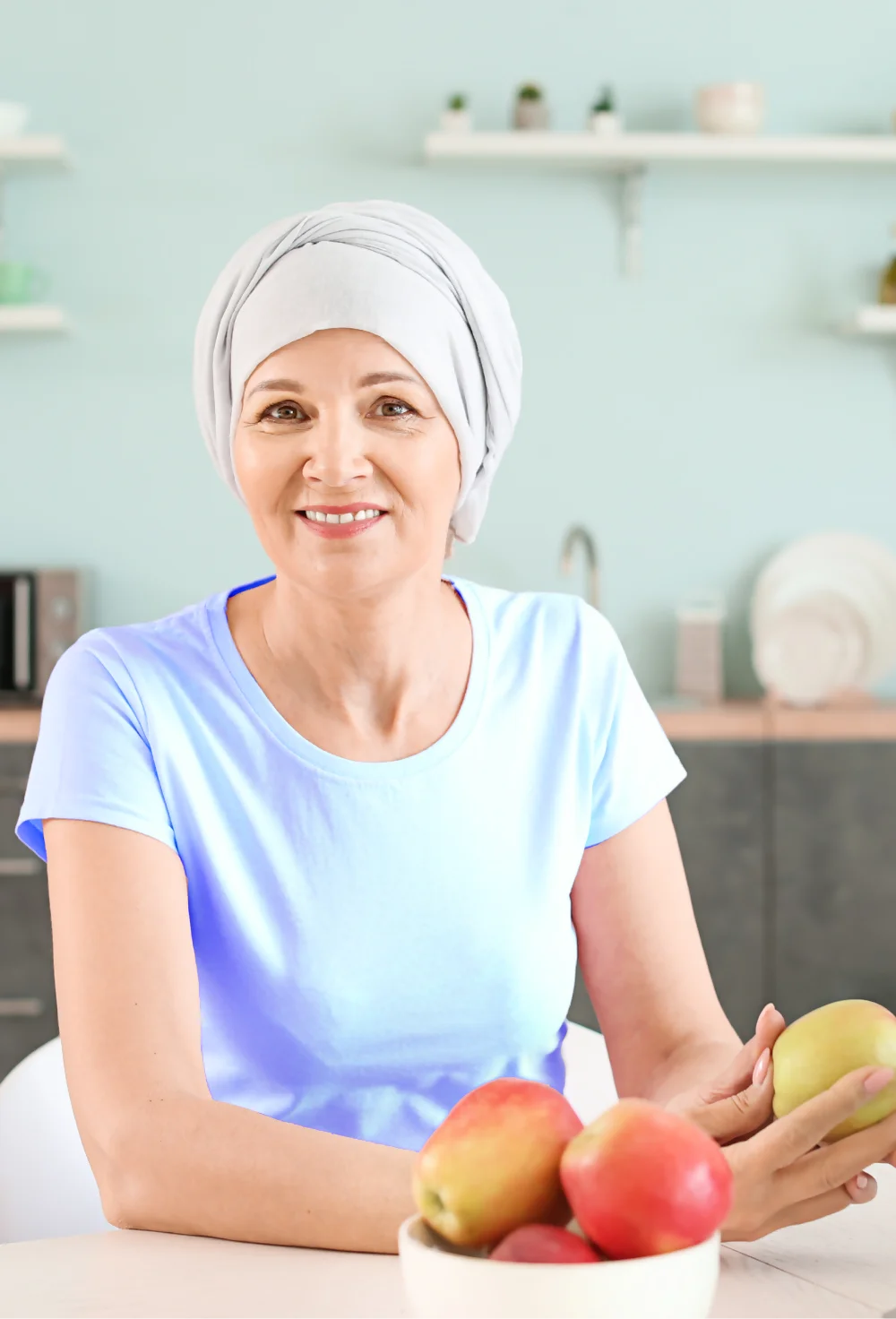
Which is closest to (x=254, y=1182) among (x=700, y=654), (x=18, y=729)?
(x=18, y=729)

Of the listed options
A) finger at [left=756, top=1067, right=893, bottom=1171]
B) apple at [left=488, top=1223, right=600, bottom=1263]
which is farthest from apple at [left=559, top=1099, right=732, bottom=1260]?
finger at [left=756, top=1067, right=893, bottom=1171]

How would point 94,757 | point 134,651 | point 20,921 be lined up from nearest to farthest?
point 94,757 < point 134,651 < point 20,921

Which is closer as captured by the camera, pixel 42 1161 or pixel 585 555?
pixel 42 1161

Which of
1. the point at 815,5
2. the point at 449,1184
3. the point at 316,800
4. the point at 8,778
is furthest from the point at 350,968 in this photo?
the point at 815,5

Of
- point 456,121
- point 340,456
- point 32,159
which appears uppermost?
point 456,121

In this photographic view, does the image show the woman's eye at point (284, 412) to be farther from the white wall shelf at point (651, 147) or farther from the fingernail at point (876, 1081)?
the white wall shelf at point (651, 147)

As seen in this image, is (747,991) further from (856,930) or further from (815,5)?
(815,5)

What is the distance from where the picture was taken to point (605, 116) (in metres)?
3.28

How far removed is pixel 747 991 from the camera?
121 inches

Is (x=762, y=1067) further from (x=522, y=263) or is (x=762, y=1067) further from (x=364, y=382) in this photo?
(x=522, y=263)

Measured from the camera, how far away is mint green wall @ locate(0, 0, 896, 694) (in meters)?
3.41

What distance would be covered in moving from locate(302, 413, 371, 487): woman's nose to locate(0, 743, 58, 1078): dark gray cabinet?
200 cm

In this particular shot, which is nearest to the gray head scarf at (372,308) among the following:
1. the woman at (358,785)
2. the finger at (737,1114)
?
the woman at (358,785)

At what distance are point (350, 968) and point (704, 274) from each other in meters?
2.70
